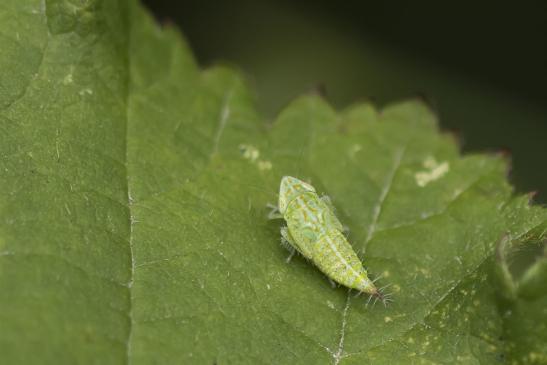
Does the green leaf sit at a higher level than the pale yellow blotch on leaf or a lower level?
lower

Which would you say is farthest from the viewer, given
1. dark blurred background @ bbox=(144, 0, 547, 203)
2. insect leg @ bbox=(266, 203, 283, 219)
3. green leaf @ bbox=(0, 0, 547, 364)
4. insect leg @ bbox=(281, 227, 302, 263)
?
dark blurred background @ bbox=(144, 0, 547, 203)

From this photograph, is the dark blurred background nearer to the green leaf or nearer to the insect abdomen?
the green leaf

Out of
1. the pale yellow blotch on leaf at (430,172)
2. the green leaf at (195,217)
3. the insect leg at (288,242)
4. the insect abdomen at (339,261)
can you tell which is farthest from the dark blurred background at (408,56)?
the insect abdomen at (339,261)

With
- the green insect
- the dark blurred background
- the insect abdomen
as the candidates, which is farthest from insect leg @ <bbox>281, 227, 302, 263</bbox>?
the dark blurred background

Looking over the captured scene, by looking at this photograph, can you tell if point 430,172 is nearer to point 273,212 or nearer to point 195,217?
point 273,212

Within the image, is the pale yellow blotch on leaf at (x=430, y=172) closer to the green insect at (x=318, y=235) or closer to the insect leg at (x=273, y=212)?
the green insect at (x=318, y=235)

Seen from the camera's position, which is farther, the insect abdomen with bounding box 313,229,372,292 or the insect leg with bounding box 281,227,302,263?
the insect leg with bounding box 281,227,302,263

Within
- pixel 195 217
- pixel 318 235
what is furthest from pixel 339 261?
pixel 195 217
